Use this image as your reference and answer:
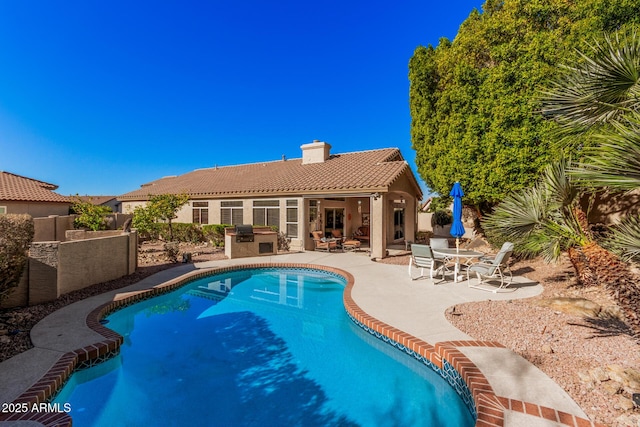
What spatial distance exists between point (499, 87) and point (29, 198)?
30.4 meters

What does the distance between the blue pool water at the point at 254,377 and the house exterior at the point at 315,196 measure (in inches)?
352

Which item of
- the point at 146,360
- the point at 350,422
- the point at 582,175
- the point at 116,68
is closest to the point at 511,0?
the point at 582,175

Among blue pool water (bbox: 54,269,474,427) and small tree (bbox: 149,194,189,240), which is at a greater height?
small tree (bbox: 149,194,189,240)

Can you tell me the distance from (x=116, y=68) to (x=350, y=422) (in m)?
24.5

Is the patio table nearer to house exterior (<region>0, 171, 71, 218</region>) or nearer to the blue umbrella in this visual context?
the blue umbrella

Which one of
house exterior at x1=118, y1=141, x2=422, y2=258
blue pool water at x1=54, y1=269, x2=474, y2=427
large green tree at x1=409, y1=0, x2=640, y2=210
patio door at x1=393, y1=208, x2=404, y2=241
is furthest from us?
patio door at x1=393, y1=208, x2=404, y2=241

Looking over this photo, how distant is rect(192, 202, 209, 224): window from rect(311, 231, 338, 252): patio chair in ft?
29.5

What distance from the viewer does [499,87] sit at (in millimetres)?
12516

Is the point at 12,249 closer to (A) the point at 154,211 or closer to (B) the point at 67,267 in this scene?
(B) the point at 67,267

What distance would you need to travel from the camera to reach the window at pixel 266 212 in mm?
18750

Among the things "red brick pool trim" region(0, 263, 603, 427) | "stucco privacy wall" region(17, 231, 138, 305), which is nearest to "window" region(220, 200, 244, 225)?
"stucco privacy wall" region(17, 231, 138, 305)

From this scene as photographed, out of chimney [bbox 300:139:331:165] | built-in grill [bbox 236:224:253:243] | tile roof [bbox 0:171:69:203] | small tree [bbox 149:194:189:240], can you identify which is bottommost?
built-in grill [bbox 236:224:253:243]

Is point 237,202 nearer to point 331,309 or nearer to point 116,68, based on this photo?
point 116,68

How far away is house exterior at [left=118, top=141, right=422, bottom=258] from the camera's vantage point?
16016mm
